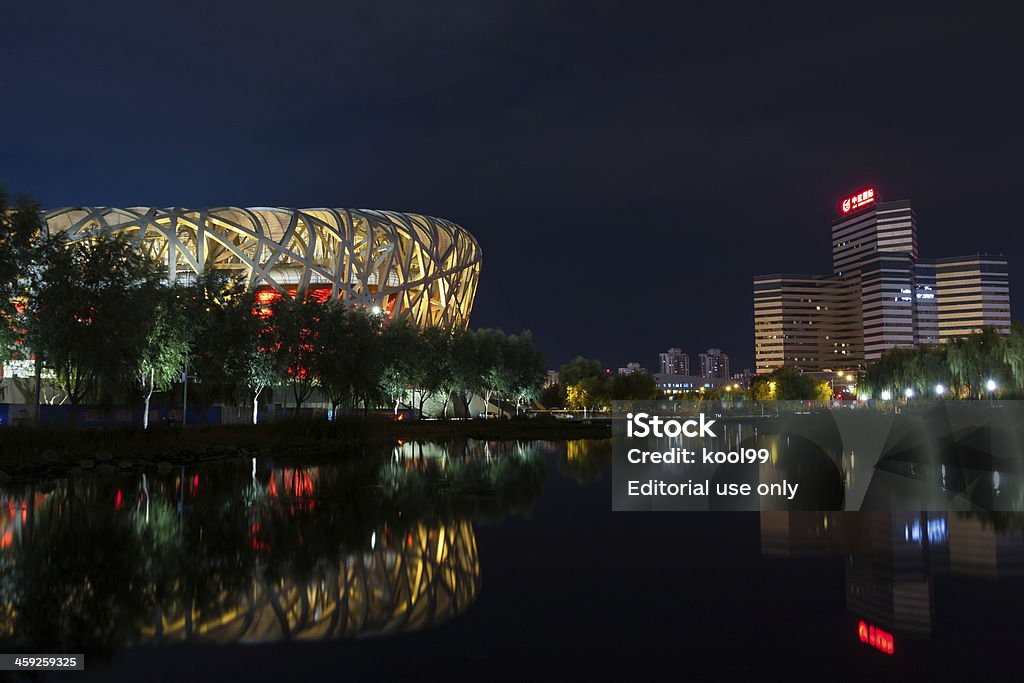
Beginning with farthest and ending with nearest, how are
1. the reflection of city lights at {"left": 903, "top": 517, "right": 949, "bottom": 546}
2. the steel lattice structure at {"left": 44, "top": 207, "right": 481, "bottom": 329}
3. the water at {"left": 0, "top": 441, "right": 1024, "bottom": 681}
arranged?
the steel lattice structure at {"left": 44, "top": 207, "right": 481, "bottom": 329}
the reflection of city lights at {"left": 903, "top": 517, "right": 949, "bottom": 546}
the water at {"left": 0, "top": 441, "right": 1024, "bottom": 681}

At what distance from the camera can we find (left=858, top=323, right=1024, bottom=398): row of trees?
2031 inches

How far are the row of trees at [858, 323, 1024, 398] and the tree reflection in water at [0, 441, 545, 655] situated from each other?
1631 inches

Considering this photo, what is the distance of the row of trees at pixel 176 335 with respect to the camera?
2856 cm

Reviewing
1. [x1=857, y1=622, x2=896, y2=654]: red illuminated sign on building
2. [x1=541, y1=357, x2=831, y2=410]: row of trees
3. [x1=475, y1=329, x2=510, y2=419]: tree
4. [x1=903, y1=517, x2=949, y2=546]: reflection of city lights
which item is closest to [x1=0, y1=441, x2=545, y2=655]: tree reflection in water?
[x1=857, y1=622, x2=896, y2=654]: red illuminated sign on building

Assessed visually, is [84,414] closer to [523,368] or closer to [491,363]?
[491,363]

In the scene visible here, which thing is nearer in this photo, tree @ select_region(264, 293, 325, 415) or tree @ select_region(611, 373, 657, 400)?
tree @ select_region(264, 293, 325, 415)

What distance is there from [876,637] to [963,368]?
62044 millimetres

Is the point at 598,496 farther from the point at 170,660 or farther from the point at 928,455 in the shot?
the point at 928,455

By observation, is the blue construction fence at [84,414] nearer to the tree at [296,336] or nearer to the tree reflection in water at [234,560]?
the tree at [296,336]

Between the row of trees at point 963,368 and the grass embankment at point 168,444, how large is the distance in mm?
29064

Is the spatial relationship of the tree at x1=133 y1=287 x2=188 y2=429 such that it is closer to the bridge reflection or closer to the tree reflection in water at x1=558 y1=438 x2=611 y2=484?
the tree reflection in water at x1=558 y1=438 x2=611 y2=484

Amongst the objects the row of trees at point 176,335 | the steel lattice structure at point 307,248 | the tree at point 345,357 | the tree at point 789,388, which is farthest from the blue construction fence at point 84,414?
the tree at point 789,388

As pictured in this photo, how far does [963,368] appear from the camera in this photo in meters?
60.2

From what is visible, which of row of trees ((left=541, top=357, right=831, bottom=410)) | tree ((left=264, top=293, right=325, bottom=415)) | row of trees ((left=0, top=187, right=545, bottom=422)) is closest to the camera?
row of trees ((left=0, top=187, right=545, bottom=422))
